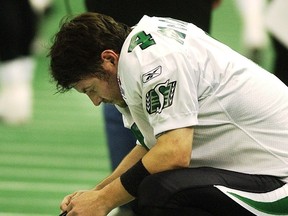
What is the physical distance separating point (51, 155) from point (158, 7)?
990mm

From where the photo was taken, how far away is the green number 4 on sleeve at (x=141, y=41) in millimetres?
1975

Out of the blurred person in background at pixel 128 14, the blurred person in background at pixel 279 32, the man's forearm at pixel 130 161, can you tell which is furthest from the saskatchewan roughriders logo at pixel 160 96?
the blurred person in background at pixel 279 32

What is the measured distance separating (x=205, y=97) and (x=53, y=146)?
1.67 metres

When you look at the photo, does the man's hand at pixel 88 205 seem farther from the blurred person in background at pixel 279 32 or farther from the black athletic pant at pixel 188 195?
the blurred person in background at pixel 279 32

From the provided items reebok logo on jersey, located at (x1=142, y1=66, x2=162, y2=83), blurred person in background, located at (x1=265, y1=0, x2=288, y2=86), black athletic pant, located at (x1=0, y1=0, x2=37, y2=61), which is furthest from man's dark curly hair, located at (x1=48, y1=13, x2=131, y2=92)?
black athletic pant, located at (x1=0, y1=0, x2=37, y2=61)

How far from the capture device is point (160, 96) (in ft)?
6.38

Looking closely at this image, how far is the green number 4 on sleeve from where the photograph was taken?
1.97 m

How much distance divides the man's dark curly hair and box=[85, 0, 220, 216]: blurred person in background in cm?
71

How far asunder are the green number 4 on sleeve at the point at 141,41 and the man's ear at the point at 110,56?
65mm

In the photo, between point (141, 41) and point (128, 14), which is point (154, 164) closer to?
point (141, 41)

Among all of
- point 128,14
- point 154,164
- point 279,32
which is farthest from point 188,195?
point 279,32

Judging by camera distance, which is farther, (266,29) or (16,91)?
(16,91)

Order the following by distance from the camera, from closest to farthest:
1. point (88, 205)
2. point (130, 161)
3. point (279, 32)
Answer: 1. point (88, 205)
2. point (130, 161)
3. point (279, 32)

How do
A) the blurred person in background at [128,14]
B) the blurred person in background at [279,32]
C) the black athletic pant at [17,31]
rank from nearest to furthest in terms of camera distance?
1. the blurred person in background at [128,14]
2. the blurred person in background at [279,32]
3. the black athletic pant at [17,31]
